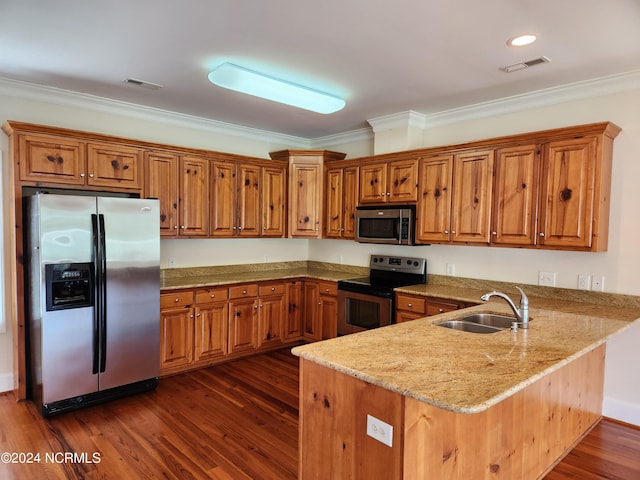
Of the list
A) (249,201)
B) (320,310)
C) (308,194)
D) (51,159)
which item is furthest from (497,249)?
(51,159)

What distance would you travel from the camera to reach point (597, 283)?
3.26 meters

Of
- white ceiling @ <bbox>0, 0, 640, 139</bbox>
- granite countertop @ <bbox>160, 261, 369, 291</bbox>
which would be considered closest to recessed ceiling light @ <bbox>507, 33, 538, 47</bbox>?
white ceiling @ <bbox>0, 0, 640, 139</bbox>

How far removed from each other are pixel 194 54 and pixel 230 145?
7.04ft

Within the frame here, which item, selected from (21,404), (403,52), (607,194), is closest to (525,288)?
(607,194)

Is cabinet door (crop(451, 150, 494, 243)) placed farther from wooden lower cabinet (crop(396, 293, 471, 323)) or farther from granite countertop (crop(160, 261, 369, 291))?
granite countertop (crop(160, 261, 369, 291))

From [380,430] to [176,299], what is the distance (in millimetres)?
2841

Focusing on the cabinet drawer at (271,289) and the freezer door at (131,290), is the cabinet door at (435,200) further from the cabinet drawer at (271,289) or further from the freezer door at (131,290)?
the freezer door at (131,290)

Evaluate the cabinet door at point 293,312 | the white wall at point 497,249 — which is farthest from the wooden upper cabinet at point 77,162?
the cabinet door at point 293,312

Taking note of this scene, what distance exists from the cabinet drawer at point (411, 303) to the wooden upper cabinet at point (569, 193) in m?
1.09

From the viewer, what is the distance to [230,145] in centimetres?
492

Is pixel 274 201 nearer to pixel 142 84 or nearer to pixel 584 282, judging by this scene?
pixel 142 84

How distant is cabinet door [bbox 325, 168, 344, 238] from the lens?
15.7ft

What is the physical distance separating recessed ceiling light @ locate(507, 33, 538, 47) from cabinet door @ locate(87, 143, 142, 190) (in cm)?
316

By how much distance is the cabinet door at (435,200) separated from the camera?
3.82 m
